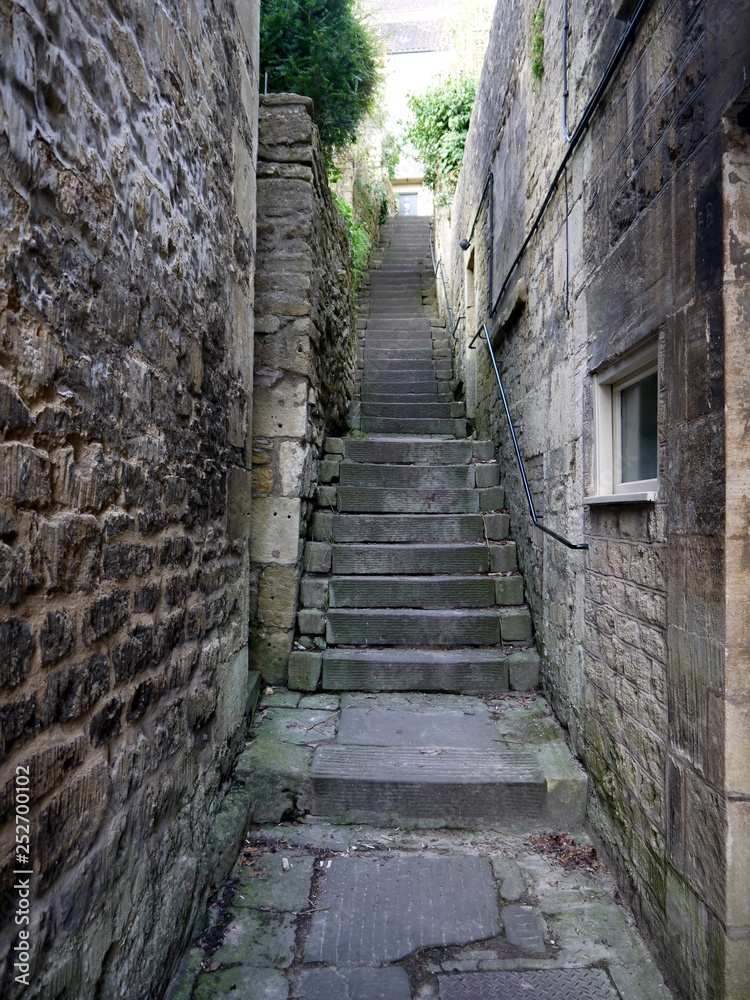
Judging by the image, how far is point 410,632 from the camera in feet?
12.5

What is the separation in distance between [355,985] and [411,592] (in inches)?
91.7

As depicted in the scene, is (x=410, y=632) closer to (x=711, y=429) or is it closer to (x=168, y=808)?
(x=168, y=808)

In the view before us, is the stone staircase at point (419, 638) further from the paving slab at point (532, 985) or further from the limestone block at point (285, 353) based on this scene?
the limestone block at point (285, 353)

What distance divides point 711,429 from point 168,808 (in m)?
2.09

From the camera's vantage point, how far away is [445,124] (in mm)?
8523

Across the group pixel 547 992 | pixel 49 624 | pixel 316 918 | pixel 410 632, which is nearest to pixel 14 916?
pixel 49 624

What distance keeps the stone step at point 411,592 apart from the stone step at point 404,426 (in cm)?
246

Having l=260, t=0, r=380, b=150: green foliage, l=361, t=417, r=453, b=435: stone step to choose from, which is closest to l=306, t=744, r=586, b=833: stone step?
l=361, t=417, r=453, b=435: stone step

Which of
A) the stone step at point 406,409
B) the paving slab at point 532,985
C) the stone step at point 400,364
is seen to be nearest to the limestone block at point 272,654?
the paving slab at point 532,985

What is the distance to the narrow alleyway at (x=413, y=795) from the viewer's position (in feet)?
6.46

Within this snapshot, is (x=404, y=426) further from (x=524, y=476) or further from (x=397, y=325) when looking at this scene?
(x=397, y=325)

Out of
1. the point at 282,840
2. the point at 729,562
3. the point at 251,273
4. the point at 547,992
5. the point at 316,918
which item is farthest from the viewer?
the point at 251,273

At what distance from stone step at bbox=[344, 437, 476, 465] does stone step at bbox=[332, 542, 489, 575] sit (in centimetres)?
114

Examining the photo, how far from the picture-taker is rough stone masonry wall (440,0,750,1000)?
61.5 inches
